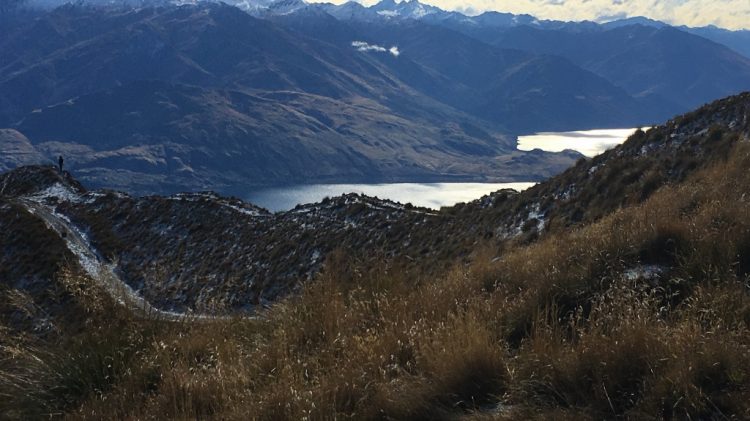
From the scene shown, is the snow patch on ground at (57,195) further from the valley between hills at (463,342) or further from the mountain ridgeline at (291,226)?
the valley between hills at (463,342)

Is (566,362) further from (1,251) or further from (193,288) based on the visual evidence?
(1,251)

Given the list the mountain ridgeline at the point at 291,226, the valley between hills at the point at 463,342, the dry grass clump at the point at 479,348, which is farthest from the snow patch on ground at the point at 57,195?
the dry grass clump at the point at 479,348

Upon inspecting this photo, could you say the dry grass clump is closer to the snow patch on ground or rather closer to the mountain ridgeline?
the mountain ridgeline

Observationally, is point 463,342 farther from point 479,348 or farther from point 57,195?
point 57,195

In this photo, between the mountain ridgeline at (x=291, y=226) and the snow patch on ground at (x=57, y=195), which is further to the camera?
the snow patch on ground at (x=57, y=195)

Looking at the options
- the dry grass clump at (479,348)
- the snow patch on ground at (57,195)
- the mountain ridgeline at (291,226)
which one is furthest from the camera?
the snow patch on ground at (57,195)

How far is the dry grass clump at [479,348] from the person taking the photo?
16.2ft

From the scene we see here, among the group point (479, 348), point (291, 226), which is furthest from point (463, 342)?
point (291, 226)

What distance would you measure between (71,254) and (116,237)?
8614mm

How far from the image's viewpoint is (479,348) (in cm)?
563

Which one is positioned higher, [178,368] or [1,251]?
[178,368]

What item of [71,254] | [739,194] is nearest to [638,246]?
[739,194]

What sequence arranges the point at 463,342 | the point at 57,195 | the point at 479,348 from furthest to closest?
the point at 57,195, the point at 463,342, the point at 479,348

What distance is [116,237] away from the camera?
59188 millimetres
